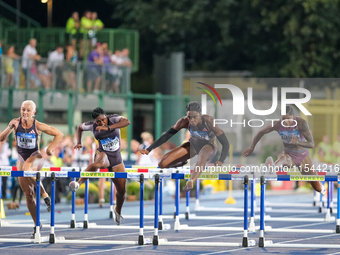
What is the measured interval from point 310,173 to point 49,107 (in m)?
13.0

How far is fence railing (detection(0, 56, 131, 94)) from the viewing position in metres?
22.3

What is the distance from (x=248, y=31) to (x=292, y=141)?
20.2 m

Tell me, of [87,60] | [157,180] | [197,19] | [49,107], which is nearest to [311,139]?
[157,180]

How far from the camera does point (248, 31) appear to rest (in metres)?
31.0

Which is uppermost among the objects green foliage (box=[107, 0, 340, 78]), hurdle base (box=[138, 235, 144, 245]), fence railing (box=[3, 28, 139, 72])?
green foliage (box=[107, 0, 340, 78])

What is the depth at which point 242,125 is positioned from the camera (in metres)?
11.3

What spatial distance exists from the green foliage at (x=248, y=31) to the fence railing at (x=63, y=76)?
6401 millimetres

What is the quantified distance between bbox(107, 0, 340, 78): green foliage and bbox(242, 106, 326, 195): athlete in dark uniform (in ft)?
57.2

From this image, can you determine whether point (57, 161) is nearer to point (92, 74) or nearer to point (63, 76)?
point (63, 76)

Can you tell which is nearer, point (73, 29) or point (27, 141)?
point (27, 141)

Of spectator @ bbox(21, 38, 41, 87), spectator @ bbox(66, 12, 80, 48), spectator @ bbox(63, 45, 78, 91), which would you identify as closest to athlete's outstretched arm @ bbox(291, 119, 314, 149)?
spectator @ bbox(21, 38, 41, 87)

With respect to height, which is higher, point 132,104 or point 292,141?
point 132,104

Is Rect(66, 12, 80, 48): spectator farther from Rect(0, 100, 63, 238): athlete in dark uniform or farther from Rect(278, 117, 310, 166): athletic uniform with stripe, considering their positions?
Rect(278, 117, 310, 166): athletic uniform with stripe

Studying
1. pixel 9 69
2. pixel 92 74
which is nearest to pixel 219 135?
pixel 9 69
